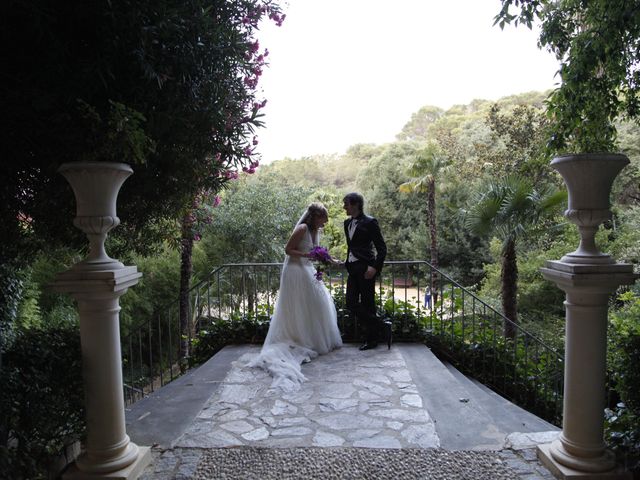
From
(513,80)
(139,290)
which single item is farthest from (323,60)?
(139,290)

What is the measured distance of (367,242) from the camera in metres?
5.18

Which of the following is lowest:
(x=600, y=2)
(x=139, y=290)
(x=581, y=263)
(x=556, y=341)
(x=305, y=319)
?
(x=556, y=341)

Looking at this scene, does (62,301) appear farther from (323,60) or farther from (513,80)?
(323,60)

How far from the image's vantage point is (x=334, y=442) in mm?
3102

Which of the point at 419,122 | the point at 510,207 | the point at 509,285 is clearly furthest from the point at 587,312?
the point at 419,122

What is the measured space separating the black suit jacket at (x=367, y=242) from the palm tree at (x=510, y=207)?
14.5ft

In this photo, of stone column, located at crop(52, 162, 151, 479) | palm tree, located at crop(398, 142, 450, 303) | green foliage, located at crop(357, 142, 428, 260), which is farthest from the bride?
green foliage, located at crop(357, 142, 428, 260)

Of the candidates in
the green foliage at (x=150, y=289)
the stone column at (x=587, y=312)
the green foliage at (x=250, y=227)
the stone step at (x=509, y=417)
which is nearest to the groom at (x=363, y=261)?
the stone step at (x=509, y=417)

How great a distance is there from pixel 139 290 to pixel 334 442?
439 inches

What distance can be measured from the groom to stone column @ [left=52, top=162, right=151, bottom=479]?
9.59 feet

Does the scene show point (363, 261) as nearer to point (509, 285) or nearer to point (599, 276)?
point (599, 276)

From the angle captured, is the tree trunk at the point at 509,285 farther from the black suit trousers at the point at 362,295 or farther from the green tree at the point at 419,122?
the green tree at the point at 419,122

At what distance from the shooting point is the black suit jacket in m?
5.04

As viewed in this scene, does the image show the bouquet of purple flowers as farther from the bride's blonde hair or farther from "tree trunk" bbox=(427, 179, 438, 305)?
"tree trunk" bbox=(427, 179, 438, 305)
